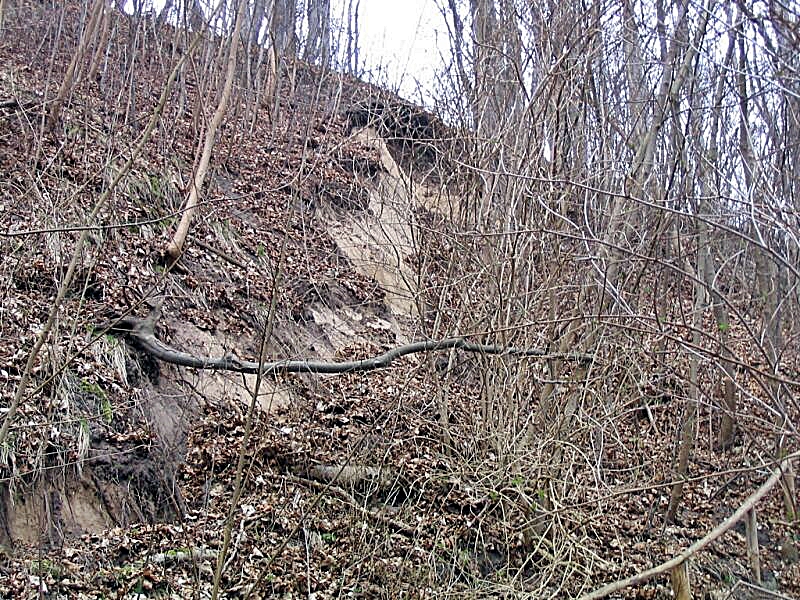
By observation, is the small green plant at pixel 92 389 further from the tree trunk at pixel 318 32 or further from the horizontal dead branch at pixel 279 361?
the tree trunk at pixel 318 32

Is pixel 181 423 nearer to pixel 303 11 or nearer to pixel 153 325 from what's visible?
pixel 153 325

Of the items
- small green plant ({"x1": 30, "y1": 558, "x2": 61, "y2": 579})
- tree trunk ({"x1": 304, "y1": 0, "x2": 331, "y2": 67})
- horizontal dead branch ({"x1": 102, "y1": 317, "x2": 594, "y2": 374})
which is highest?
tree trunk ({"x1": 304, "y1": 0, "x2": 331, "y2": 67})

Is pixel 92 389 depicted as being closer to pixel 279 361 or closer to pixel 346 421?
pixel 279 361

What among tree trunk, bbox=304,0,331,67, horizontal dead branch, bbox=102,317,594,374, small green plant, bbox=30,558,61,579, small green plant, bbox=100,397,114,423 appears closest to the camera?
small green plant, bbox=30,558,61,579

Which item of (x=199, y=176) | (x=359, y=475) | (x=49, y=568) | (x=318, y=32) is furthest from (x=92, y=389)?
(x=318, y=32)

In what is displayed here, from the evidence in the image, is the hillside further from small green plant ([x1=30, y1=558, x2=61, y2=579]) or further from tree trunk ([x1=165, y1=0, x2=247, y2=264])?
tree trunk ([x1=165, y1=0, x2=247, y2=264])

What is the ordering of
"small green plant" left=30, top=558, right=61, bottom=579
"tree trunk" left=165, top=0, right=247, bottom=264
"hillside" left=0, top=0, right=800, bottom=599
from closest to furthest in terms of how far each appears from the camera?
"small green plant" left=30, top=558, right=61, bottom=579 → "hillside" left=0, top=0, right=800, bottom=599 → "tree trunk" left=165, top=0, right=247, bottom=264

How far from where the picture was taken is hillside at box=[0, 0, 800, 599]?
4473 millimetres

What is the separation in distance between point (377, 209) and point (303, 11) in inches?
224

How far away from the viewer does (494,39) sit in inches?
246

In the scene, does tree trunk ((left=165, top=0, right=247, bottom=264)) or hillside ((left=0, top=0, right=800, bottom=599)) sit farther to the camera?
tree trunk ((left=165, top=0, right=247, bottom=264))

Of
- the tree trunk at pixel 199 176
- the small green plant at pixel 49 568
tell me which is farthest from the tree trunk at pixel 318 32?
the small green plant at pixel 49 568

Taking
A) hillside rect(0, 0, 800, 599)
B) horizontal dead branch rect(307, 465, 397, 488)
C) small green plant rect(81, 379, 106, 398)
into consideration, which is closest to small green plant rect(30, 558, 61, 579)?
hillside rect(0, 0, 800, 599)

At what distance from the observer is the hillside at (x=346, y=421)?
4473 mm
